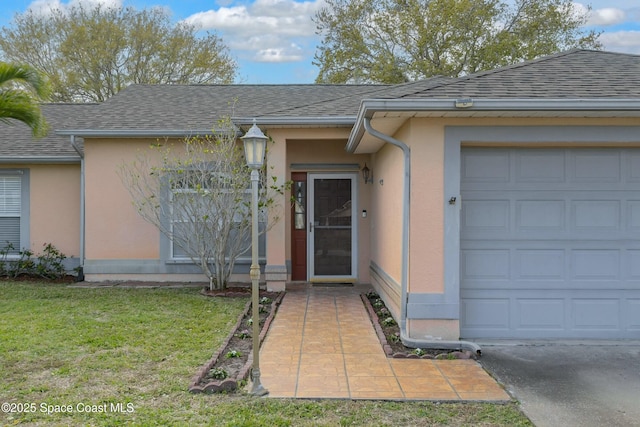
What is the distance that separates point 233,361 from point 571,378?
3.27 meters

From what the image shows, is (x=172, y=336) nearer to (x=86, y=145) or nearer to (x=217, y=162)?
(x=217, y=162)

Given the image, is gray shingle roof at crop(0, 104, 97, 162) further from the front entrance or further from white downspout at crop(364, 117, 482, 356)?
white downspout at crop(364, 117, 482, 356)

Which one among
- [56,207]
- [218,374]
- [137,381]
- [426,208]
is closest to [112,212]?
[56,207]

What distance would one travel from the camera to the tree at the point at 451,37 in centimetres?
2406

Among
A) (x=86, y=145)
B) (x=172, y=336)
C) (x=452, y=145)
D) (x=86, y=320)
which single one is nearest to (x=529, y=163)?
(x=452, y=145)

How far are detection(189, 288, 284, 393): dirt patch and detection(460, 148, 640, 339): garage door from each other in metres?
2.58

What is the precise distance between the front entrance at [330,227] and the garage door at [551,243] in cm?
440

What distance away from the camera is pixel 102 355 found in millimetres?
5223

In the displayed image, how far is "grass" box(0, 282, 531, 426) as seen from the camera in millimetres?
3764

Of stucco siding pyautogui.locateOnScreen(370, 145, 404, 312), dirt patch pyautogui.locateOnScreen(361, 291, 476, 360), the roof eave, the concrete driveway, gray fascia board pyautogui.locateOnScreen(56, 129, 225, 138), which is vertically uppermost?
gray fascia board pyautogui.locateOnScreen(56, 129, 225, 138)

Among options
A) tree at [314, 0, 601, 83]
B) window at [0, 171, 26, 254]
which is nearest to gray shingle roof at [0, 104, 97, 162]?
window at [0, 171, 26, 254]

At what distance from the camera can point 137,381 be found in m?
4.50

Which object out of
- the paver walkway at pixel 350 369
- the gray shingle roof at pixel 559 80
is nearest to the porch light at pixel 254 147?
the gray shingle roof at pixel 559 80

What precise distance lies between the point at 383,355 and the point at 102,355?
297cm
